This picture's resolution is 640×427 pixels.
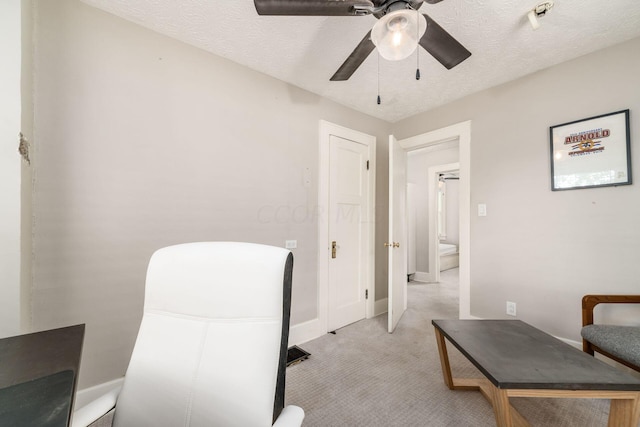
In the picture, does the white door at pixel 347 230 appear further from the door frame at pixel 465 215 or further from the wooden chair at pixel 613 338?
the wooden chair at pixel 613 338

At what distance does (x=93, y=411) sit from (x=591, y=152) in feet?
10.6

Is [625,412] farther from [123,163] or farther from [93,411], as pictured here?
[123,163]

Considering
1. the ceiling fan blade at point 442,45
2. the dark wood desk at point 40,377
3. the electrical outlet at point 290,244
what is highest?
the ceiling fan blade at point 442,45

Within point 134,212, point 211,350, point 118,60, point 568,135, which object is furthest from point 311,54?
point 568,135

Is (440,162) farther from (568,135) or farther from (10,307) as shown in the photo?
(10,307)

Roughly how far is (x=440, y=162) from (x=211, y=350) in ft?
16.2

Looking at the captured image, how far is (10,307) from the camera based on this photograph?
1147mm

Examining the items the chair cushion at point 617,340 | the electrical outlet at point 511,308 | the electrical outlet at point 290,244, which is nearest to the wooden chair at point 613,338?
Answer: the chair cushion at point 617,340

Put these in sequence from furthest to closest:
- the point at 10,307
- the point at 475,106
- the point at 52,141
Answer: the point at 475,106 → the point at 52,141 → the point at 10,307

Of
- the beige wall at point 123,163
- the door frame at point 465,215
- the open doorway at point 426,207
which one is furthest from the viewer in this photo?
the open doorway at point 426,207

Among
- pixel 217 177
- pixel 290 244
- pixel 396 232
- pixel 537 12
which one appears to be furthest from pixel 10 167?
pixel 537 12

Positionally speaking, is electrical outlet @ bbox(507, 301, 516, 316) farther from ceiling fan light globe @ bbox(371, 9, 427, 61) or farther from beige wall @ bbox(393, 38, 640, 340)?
ceiling fan light globe @ bbox(371, 9, 427, 61)

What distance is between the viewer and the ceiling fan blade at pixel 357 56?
1411 millimetres

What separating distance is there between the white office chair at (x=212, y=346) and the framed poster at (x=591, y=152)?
101 inches
